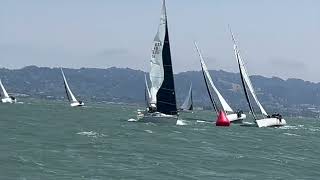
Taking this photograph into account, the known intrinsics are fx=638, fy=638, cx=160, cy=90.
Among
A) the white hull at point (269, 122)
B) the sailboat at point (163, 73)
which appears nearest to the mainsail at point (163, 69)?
the sailboat at point (163, 73)

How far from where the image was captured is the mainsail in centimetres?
7445

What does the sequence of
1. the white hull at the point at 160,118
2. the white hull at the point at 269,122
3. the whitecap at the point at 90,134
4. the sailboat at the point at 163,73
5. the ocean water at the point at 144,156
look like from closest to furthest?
1. the ocean water at the point at 144,156
2. the whitecap at the point at 90,134
3. the white hull at the point at 160,118
4. the sailboat at the point at 163,73
5. the white hull at the point at 269,122

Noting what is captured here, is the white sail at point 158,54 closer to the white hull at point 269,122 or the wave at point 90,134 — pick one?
the wave at point 90,134

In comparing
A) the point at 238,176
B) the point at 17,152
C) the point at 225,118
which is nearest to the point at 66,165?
the point at 17,152

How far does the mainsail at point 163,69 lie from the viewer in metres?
74.4

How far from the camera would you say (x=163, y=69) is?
245ft

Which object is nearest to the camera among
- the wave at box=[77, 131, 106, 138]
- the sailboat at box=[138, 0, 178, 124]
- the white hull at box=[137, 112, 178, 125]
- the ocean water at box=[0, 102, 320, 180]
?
the ocean water at box=[0, 102, 320, 180]

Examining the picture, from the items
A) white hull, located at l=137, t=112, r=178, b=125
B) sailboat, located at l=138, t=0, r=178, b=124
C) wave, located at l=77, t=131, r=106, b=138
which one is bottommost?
wave, located at l=77, t=131, r=106, b=138

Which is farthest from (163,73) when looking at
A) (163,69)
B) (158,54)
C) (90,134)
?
(90,134)

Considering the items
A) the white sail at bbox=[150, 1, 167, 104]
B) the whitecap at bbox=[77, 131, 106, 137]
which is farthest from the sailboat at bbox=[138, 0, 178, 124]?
the whitecap at bbox=[77, 131, 106, 137]

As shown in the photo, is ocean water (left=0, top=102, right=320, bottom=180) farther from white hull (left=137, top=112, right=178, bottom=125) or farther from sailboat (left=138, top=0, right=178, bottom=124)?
sailboat (left=138, top=0, right=178, bottom=124)

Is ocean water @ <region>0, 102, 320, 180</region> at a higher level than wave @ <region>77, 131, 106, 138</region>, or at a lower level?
lower

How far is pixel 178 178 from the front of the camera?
34562 mm

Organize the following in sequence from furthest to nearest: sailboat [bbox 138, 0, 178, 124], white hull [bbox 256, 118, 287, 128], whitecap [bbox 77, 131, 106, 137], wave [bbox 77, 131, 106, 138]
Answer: white hull [bbox 256, 118, 287, 128], sailboat [bbox 138, 0, 178, 124], whitecap [bbox 77, 131, 106, 137], wave [bbox 77, 131, 106, 138]
